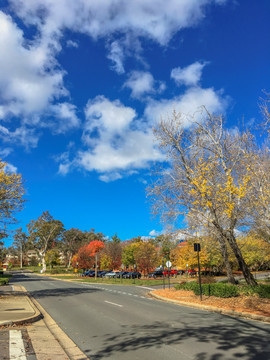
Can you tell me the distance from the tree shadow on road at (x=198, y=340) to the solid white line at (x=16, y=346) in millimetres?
1407

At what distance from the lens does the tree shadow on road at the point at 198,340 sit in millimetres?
6020

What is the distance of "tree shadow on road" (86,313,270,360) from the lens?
19.7ft

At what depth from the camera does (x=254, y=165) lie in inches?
512

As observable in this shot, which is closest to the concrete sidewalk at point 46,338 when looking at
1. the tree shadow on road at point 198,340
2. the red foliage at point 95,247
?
the tree shadow on road at point 198,340

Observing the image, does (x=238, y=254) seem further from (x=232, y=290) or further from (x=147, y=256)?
(x=147, y=256)

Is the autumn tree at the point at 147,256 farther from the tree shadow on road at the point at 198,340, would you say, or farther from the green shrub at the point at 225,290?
the tree shadow on road at the point at 198,340

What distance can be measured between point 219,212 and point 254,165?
10.1 ft

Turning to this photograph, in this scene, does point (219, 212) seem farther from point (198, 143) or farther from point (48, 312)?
point (48, 312)

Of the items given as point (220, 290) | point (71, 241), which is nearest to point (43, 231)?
point (71, 241)

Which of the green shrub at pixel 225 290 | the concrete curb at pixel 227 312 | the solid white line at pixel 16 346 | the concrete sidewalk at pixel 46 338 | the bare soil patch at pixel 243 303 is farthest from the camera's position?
the green shrub at pixel 225 290

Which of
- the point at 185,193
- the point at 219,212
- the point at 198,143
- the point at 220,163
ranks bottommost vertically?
the point at 219,212

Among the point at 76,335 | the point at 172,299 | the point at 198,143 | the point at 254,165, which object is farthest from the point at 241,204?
the point at 76,335

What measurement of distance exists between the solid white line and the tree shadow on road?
4.62ft

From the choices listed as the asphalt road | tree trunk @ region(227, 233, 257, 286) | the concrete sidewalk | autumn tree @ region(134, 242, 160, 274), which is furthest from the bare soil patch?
autumn tree @ region(134, 242, 160, 274)
